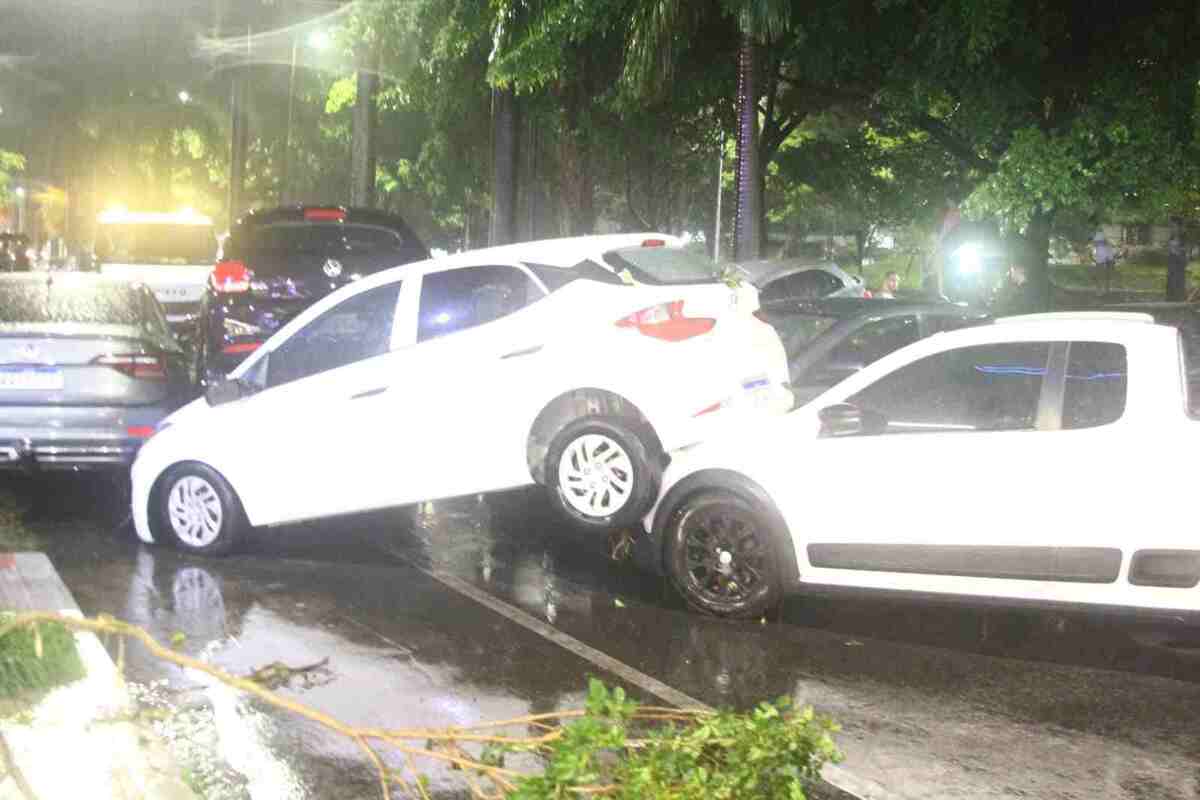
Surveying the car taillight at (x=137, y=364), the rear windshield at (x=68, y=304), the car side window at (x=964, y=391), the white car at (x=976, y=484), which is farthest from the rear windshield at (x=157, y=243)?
the car side window at (x=964, y=391)

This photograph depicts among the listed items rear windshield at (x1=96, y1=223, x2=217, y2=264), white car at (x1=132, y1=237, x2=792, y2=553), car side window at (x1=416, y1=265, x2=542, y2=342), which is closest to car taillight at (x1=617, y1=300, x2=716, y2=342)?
white car at (x1=132, y1=237, x2=792, y2=553)

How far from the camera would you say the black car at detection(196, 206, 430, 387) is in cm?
1474

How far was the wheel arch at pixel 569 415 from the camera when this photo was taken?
8844mm

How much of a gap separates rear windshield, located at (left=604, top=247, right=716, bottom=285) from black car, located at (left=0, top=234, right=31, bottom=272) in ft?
109

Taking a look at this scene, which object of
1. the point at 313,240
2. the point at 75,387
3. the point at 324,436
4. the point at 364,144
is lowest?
the point at 324,436

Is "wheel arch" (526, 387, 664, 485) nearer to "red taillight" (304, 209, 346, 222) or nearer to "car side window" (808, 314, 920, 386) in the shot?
"car side window" (808, 314, 920, 386)

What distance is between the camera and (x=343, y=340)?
9.91 meters

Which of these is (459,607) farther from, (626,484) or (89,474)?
(89,474)

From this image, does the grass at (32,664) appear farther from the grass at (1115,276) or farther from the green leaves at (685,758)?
the grass at (1115,276)

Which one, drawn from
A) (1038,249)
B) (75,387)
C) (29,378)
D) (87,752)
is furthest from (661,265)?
(1038,249)

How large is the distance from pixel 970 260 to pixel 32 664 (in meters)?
25.4

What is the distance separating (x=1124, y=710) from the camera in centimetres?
638

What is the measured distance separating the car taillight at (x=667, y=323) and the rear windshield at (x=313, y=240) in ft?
20.9

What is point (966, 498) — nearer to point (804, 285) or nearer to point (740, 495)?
point (740, 495)
